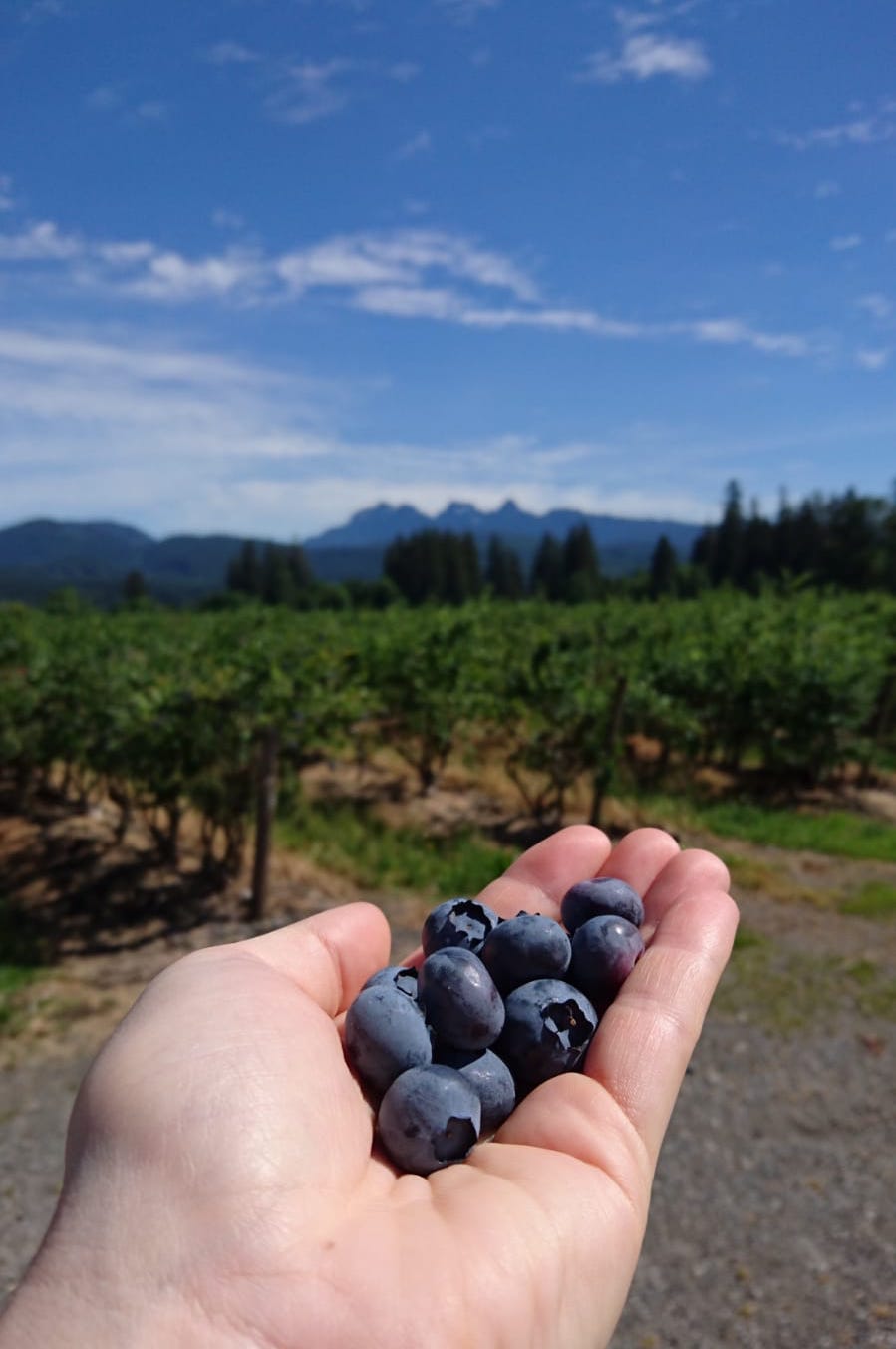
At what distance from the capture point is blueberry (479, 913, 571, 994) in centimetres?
176

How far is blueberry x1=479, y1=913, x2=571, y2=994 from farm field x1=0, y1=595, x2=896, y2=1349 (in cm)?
198

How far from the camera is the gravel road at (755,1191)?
3018 millimetres

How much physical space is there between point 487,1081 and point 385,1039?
0.21m

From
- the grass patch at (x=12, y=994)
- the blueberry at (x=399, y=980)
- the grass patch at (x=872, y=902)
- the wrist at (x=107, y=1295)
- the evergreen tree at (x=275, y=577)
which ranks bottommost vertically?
the grass patch at (x=12, y=994)

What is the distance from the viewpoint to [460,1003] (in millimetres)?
1603

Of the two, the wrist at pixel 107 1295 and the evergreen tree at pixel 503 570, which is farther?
the evergreen tree at pixel 503 570

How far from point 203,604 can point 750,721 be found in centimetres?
4496

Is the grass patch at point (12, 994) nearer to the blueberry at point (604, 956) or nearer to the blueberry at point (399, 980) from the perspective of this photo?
the blueberry at point (399, 980)

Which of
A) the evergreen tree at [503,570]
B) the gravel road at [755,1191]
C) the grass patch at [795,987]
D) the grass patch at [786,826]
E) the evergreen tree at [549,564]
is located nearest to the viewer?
the gravel road at [755,1191]

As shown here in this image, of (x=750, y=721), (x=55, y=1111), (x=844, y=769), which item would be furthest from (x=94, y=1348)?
(x=844, y=769)

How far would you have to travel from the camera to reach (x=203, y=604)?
172 ft

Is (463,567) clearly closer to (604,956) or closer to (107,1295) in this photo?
(604,956)

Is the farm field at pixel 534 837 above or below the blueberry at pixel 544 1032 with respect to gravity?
below

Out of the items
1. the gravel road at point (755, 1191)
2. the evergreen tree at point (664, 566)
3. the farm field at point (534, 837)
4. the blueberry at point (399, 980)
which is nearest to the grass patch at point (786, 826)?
the farm field at point (534, 837)
